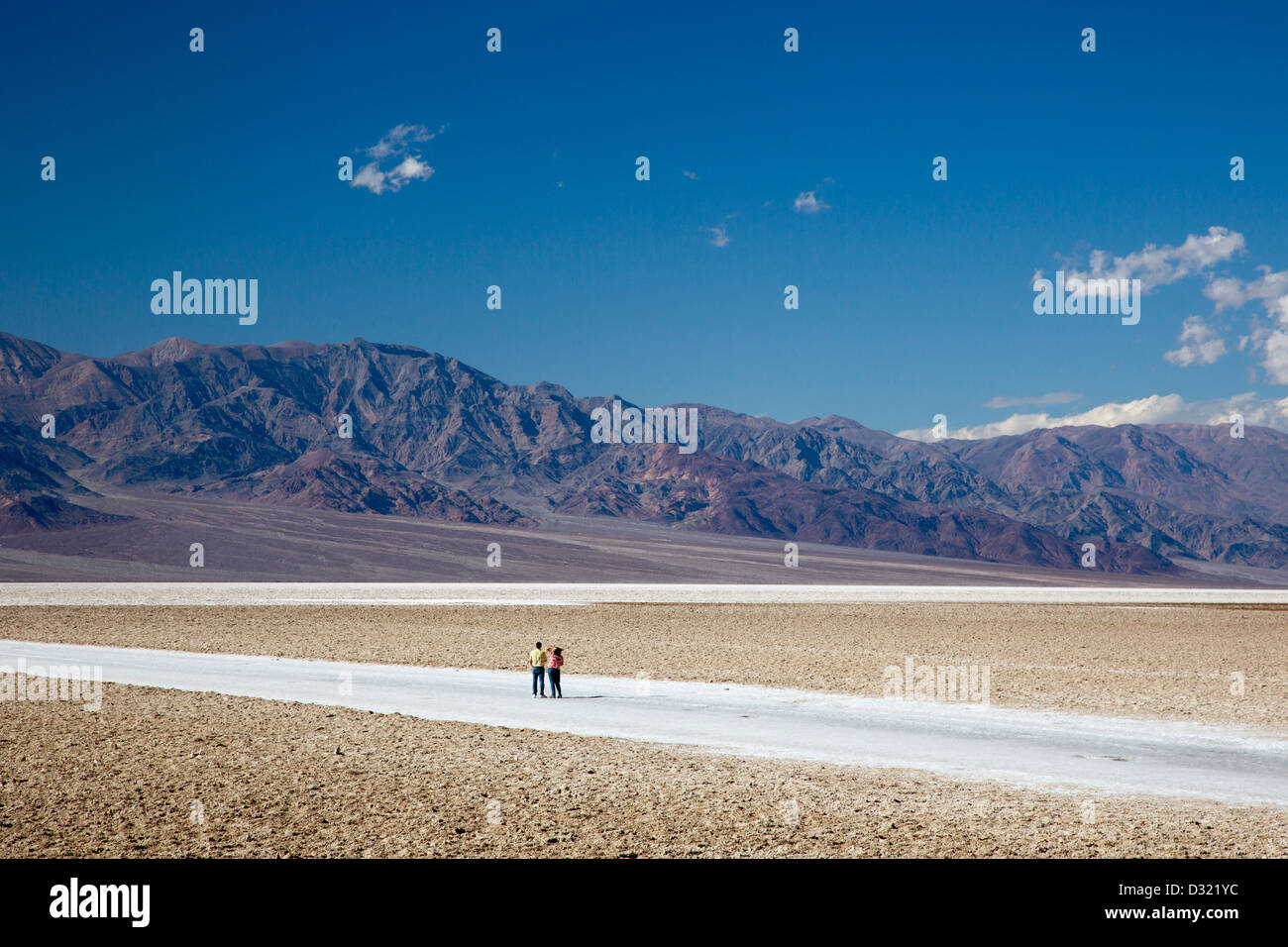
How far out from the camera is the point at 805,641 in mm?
34719

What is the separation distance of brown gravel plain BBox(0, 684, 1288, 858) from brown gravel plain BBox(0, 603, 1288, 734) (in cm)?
870

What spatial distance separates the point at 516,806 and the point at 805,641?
24389 mm

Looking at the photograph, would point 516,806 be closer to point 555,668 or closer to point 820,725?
point 820,725

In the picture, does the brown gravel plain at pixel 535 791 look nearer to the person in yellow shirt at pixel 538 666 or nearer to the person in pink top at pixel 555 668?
the person in pink top at pixel 555 668

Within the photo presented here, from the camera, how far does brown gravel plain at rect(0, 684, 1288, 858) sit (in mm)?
10094

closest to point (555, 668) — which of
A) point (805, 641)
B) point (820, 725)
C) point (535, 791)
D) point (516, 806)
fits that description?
point (820, 725)

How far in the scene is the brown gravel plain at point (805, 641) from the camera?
898 inches

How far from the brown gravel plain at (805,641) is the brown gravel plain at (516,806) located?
870cm

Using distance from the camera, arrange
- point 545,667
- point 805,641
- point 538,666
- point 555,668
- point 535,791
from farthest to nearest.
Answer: point 805,641 → point 545,667 → point 538,666 → point 555,668 → point 535,791

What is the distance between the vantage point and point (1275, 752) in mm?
15148

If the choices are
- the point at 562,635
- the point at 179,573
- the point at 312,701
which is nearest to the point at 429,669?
the point at 312,701

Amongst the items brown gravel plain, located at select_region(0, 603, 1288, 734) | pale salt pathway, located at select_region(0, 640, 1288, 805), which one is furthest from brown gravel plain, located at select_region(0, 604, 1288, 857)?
pale salt pathway, located at select_region(0, 640, 1288, 805)
